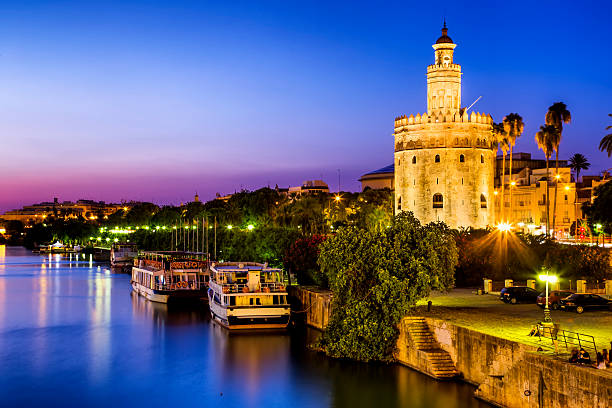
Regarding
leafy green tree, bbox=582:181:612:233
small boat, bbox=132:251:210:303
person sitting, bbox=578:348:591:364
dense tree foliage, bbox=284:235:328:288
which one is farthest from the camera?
small boat, bbox=132:251:210:303

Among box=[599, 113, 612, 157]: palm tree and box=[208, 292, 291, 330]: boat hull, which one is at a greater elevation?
box=[599, 113, 612, 157]: palm tree

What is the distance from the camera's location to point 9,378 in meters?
33.8

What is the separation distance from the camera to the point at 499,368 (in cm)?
2503

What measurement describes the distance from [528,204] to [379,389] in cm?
7535

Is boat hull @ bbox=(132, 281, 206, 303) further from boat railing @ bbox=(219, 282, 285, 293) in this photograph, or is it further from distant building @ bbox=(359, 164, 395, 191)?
distant building @ bbox=(359, 164, 395, 191)

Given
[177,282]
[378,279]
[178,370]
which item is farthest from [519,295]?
[177,282]

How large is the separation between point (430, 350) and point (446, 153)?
33.2 metres

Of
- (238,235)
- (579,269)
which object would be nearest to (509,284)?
(579,269)

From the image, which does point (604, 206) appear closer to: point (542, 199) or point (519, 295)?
point (519, 295)

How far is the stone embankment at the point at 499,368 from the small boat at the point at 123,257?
8291 cm

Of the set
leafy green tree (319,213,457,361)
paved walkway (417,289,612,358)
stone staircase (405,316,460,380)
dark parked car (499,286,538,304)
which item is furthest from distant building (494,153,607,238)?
→ stone staircase (405,316,460,380)

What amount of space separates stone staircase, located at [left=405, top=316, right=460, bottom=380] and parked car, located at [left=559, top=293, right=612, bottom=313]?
7.13 m

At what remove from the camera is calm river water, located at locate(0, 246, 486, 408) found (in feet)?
Answer: 96.9

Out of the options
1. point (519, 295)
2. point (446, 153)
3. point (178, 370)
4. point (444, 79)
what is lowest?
point (178, 370)
